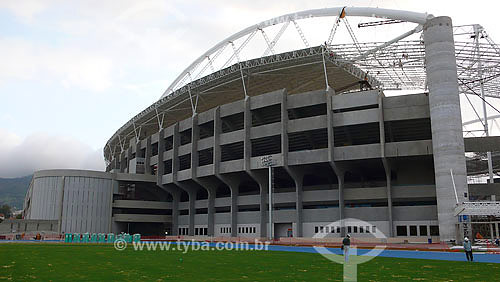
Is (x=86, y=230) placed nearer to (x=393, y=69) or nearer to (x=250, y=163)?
(x=250, y=163)

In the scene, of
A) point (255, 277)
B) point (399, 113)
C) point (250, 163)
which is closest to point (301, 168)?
point (250, 163)

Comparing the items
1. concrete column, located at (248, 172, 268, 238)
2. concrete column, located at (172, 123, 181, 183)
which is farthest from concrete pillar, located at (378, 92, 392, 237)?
concrete column, located at (172, 123, 181, 183)

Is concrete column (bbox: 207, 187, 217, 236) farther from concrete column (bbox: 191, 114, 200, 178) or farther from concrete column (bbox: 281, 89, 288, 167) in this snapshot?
concrete column (bbox: 281, 89, 288, 167)

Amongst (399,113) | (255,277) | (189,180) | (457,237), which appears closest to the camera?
(255,277)

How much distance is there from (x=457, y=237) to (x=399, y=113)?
15.5 meters

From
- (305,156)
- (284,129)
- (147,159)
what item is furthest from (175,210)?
(305,156)

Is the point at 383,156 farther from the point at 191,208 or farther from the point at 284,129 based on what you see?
the point at 191,208

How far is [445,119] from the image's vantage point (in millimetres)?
49562

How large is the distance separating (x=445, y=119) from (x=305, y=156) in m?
17.1

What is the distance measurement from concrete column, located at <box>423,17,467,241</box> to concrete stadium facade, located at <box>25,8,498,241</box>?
0.11 m

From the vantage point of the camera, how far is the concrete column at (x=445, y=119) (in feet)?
157

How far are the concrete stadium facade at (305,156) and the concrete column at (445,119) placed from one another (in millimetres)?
109

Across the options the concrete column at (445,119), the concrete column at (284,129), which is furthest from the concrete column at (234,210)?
the concrete column at (445,119)

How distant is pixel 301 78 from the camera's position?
69.2m
